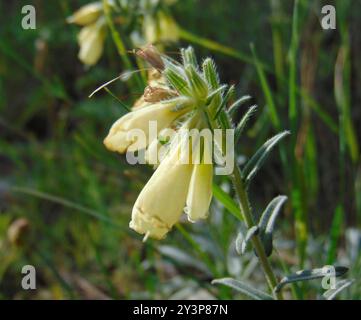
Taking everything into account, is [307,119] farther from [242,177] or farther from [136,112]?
[136,112]

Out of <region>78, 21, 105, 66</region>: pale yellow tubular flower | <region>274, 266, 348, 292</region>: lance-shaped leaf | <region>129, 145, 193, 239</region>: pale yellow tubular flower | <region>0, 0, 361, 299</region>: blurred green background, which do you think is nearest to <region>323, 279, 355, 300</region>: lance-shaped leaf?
<region>274, 266, 348, 292</region>: lance-shaped leaf

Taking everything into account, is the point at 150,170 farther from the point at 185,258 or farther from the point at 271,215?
the point at 271,215

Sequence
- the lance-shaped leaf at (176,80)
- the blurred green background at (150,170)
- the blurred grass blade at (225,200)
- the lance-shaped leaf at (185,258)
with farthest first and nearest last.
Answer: the lance-shaped leaf at (185,258) → the blurred green background at (150,170) → the blurred grass blade at (225,200) → the lance-shaped leaf at (176,80)

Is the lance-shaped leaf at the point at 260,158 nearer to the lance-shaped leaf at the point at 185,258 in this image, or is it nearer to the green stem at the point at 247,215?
the green stem at the point at 247,215

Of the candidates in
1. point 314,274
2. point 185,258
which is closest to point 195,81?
point 314,274

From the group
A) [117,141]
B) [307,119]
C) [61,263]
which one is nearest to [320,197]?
[307,119]

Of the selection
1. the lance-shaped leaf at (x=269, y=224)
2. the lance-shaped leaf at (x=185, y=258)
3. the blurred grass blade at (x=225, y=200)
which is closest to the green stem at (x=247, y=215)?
the lance-shaped leaf at (x=269, y=224)
